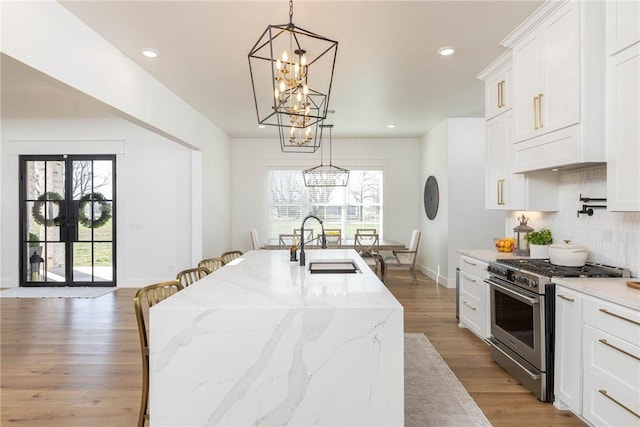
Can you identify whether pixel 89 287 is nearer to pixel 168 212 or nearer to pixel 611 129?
pixel 168 212

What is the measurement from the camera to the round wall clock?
6797 millimetres

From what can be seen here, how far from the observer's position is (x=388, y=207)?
26.2ft

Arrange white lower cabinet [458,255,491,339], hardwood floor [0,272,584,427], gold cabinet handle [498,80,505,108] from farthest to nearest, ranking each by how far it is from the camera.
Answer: gold cabinet handle [498,80,505,108], white lower cabinet [458,255,491,339], hardwood floor [0,272,584,427]

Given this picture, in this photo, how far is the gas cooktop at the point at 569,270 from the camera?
2.56m

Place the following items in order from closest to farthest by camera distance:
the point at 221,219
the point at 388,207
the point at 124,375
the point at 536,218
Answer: the point at 124,375, the point at 536,218, the point at 221,219, the point at 388,207

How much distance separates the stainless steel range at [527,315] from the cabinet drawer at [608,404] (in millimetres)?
327

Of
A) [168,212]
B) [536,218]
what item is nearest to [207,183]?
[168,212]

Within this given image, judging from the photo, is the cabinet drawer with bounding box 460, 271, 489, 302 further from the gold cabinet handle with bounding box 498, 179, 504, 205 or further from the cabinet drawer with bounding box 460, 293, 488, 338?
the gold cabinet handle with bounding box 498, 179, 504, 205

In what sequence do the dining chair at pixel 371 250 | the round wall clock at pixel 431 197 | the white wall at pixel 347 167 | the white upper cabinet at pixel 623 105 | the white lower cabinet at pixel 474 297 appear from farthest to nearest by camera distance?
the white wall at pixel 347 167, the round wall clock at pixel 431 197, the dining chair at pixel 371 250, the white lower cabinet at pixel 474 297, the white upper cabinet at pixel 623 105

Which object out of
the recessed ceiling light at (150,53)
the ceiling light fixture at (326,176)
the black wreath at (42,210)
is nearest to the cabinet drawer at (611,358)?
the recessed ceiling light at (150,53)

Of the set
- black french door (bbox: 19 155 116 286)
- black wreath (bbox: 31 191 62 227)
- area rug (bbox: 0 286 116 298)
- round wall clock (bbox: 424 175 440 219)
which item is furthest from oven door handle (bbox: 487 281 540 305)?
black wreath (bbox: 31 191 62 227)

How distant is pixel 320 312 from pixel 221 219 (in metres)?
5.92

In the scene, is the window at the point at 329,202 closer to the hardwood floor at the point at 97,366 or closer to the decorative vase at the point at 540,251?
the hardwood floor at the point at 97,366

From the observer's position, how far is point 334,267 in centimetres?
287
